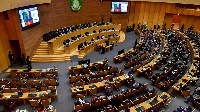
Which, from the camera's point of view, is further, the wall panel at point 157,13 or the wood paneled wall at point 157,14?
the wall panel at point 157,13

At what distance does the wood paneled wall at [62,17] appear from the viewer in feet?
50.9

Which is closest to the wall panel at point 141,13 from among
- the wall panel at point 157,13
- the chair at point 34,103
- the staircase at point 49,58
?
the wall panel at point 157,13

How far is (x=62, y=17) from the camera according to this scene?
64.4 feet

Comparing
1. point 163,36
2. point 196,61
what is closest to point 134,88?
point 196,61

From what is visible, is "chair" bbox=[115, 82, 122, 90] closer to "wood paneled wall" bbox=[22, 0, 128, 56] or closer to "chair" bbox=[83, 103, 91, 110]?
"chair" bbox=[83, 103, 91, 110]

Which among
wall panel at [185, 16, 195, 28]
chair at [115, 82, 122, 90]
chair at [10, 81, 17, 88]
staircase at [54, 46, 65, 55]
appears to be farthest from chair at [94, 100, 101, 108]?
wall panel at [185, 16, 195, 28]

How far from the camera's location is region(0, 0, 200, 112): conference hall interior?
10055 millimetres

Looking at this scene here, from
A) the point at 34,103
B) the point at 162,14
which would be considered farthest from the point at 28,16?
the point at 162,14

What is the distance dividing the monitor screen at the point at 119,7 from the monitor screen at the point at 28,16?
11.5 meters

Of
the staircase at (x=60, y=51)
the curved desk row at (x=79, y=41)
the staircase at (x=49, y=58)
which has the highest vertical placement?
the curved desk row at (x=79, y=41)

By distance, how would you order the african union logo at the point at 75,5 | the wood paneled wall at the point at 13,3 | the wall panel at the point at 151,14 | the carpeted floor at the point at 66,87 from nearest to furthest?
the carpeted floor at the point at 66,87 → the wood paneled wall at the point at 13,3 → the african union logo at the point at 75,5 → the wall panel at the point at 151,14

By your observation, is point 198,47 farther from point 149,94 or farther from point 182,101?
point 149,94

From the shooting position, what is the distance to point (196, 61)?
584 inches

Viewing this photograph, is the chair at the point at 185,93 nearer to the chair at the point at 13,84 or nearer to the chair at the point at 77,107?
the chair at the point at 77,107
